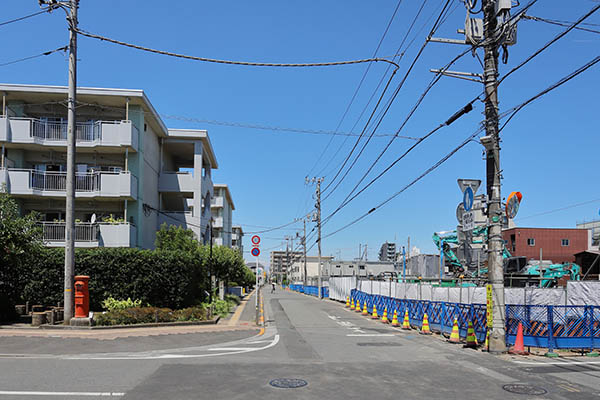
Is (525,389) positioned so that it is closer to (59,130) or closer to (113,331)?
(113,331)

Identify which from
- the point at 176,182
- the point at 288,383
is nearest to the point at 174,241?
the point at 176,182

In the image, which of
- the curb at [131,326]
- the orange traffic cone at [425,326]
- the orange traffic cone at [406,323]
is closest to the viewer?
the curb at [131,326]

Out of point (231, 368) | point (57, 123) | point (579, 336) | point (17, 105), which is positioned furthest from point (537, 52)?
point (17, 105)

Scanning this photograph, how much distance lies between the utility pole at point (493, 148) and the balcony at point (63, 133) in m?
20.1

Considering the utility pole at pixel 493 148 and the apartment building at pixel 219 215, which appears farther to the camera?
the apartment building at pixel 219 215

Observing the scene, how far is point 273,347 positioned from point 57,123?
821 inches

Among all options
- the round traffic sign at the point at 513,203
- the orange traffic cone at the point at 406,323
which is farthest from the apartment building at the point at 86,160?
the round traffic sign at the point at 513,203

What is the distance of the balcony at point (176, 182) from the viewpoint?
3650 centimetres

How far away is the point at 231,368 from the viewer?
1098 cm

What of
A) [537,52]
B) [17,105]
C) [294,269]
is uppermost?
[17,105]

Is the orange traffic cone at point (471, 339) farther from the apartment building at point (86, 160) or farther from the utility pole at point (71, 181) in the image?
the apartment building at point (86, 160)

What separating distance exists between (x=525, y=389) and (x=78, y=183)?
25.8 meters

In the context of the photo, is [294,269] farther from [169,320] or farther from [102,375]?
[102,375]

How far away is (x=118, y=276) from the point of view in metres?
21.9
